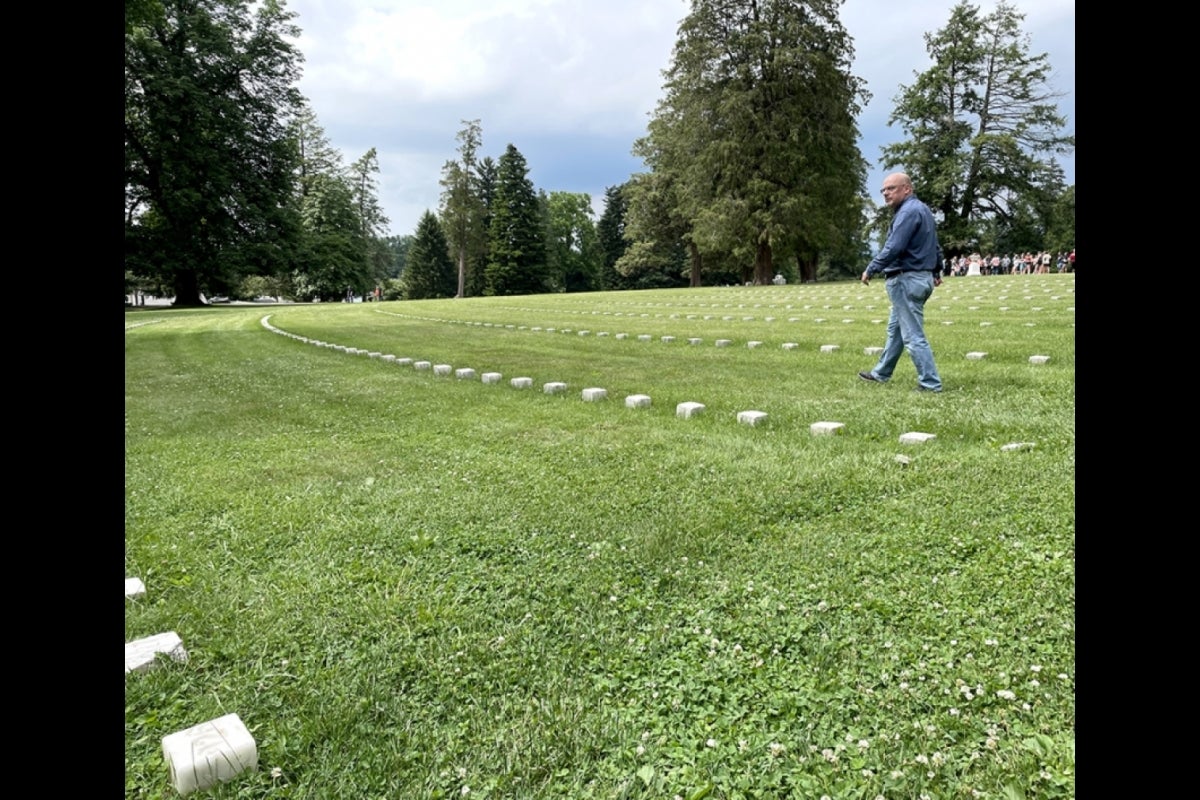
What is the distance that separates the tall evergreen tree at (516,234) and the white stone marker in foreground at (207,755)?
52.2 m

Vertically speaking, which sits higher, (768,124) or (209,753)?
(768,124)

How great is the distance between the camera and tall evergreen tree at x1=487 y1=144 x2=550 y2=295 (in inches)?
2084

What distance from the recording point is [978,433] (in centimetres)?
443

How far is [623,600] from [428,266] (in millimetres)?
58388

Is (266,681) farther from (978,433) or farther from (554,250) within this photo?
(554,250)

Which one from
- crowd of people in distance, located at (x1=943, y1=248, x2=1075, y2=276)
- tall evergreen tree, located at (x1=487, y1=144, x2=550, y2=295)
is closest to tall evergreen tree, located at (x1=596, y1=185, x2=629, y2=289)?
tall evergreen tree, located at (x1=487, y1=144, x2=550, y2=295)

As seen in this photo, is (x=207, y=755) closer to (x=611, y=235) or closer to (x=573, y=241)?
(x=611, y=235)

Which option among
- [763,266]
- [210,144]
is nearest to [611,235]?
[763,266]

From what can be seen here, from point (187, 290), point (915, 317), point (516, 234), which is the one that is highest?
point (516, 234)

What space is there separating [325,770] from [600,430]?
11.5ft

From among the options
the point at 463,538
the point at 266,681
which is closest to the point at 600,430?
the point at 463,538

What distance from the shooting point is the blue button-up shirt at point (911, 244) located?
237 inches

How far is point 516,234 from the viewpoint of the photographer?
5328 cm
